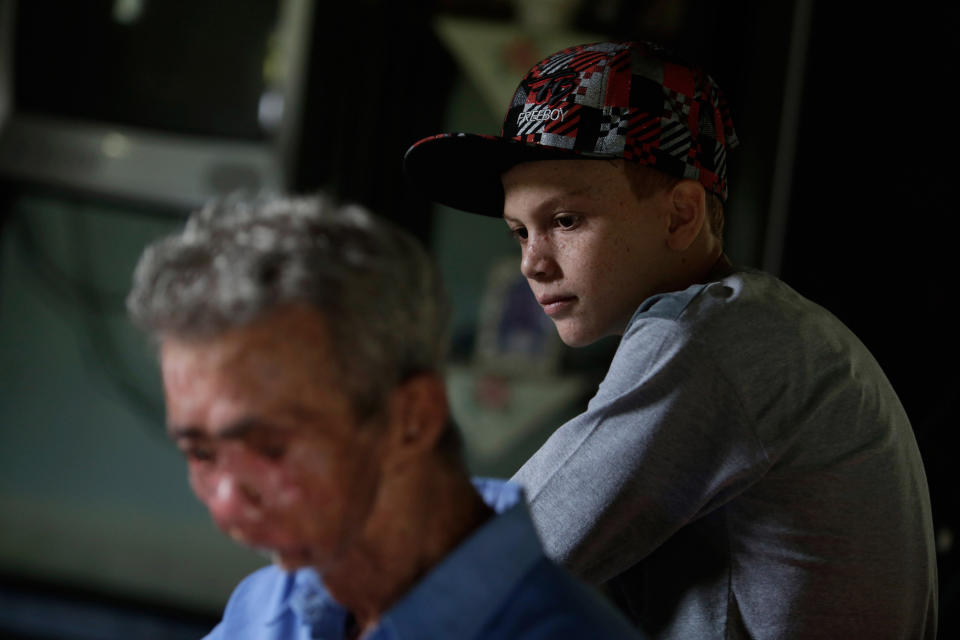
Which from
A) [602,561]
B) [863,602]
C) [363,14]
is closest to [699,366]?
[602,561]

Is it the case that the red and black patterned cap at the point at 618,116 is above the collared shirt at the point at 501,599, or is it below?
above

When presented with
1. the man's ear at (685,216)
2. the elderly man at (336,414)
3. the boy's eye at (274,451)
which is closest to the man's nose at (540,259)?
the man's ear at (685,216)

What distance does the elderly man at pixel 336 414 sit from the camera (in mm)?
572

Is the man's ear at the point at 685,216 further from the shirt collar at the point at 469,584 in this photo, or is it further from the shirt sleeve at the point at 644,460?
the shirt collar at the point at 469,584

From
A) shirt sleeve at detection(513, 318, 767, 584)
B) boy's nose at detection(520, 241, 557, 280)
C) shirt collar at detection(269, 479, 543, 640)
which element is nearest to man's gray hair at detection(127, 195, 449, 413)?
shirt collar at detection(269, 479, 543, 640)

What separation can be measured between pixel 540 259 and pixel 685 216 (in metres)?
0.16

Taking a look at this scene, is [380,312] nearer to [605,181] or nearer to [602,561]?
[602,561]

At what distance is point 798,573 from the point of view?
901 millimetres

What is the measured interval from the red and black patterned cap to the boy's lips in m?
0.15

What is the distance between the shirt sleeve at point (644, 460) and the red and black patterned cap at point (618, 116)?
22 cm

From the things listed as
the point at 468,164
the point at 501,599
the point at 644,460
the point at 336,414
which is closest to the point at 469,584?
the point at 501,599

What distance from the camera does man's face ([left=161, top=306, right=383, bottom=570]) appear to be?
0.57 meters

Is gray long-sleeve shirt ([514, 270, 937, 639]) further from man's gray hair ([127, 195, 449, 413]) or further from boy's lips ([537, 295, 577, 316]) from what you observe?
man's gray hair ([127, 195, 449, 413])

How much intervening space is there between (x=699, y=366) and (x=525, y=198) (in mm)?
286
